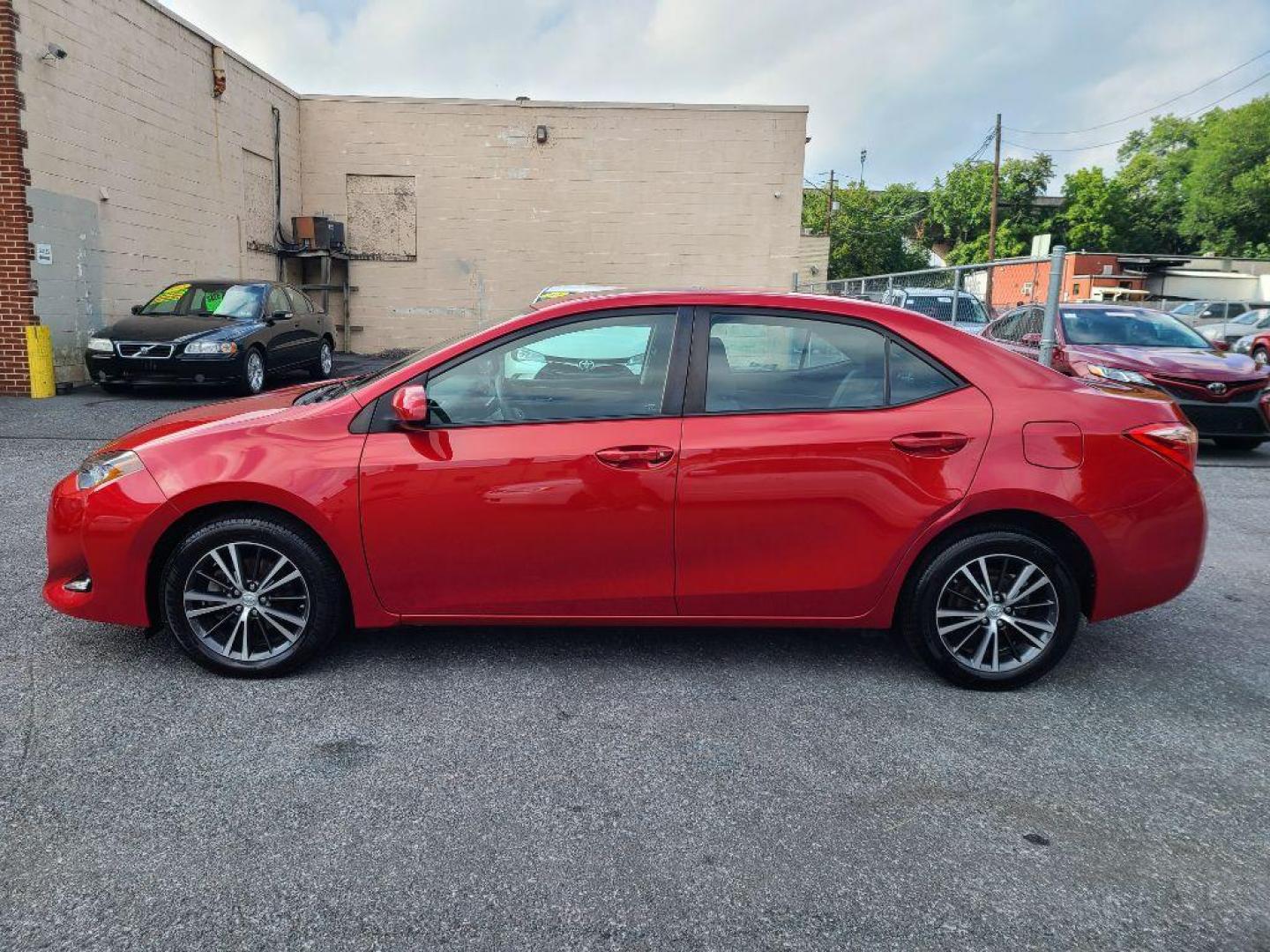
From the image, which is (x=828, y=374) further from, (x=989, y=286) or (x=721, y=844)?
(x=989, y=286)

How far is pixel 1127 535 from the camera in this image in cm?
371

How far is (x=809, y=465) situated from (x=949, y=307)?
12.7 m

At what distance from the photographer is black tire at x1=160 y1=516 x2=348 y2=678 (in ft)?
12.1

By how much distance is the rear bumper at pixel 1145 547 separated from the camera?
370 cm

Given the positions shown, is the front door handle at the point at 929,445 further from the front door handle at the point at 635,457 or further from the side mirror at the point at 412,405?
the side mirror at the point at 412,405

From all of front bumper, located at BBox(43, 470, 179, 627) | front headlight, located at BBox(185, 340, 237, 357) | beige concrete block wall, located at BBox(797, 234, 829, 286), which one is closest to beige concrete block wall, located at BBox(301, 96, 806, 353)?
front headlight, located at BBox(185, 340, 237, 357)

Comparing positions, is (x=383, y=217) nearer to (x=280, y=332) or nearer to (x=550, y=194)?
(x=550, y=194)

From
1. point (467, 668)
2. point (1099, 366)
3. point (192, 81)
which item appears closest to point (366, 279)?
point (192, 81)

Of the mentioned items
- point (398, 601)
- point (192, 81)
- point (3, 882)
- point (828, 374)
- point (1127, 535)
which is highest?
point (192, 81)

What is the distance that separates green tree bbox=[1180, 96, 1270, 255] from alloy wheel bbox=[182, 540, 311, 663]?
7314cm

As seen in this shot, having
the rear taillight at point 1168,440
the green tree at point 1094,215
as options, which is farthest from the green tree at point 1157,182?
the rear taillight at point 1168,440

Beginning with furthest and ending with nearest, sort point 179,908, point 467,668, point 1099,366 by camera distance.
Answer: point 1099,366 → point 467,668 → point 179,908

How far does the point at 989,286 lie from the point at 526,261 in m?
10.3

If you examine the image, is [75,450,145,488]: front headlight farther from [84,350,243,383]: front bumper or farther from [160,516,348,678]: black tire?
[84,350,243,383]: front bumper
